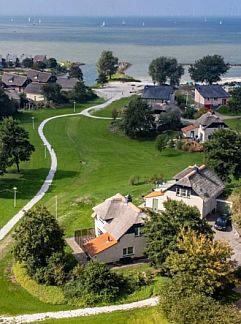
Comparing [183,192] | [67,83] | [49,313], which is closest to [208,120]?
[183,192]

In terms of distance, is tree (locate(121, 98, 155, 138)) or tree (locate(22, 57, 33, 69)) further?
tree (locate(22, 57, 33, 69))

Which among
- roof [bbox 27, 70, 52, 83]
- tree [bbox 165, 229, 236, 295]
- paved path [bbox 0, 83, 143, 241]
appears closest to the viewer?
tree [bbox 165, 229, 236, 295]

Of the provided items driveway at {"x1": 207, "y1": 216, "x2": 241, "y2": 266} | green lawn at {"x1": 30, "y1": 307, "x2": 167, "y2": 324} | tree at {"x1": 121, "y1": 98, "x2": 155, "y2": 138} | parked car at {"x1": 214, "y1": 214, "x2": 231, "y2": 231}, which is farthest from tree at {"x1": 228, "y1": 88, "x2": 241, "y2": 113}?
green lawn at {"x1": 30, "y1": 307, "x2": 167, "y2": 324}

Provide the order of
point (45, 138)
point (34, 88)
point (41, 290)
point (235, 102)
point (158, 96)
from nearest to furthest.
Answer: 1. point (41, 290)
2. point (45, 138)
3. point (235, 102)
4. point (158, 96)
5. point (34, 88)

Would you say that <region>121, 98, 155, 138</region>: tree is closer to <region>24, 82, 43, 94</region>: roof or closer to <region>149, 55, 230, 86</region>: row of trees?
<region>24, 82, 43, 94</region>: roof

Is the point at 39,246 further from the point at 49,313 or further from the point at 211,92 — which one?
the point at 211,92

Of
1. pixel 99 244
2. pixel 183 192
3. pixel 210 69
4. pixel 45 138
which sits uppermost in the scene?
pixel 210 69
